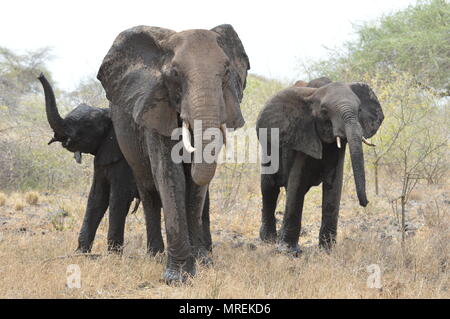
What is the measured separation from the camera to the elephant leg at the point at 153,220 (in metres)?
6.64

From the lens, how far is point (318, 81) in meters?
8.34

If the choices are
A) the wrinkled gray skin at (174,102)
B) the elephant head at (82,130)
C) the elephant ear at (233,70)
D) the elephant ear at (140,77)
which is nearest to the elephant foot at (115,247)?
the wrinkled gray skin at (174,102)

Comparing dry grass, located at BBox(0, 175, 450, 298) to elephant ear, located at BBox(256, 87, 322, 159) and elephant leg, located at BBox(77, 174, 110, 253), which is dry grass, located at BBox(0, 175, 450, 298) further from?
elephant ear, located at BBox(256, 87, 322, 159)

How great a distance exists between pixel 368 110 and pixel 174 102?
3.26 m

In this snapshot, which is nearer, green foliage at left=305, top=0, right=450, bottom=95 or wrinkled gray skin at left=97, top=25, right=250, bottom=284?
wrinkled gray skin at left=97, top=25, right=250, bottom=284

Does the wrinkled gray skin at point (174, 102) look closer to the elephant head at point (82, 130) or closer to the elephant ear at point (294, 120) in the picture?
the elephant head at point (82, 130)

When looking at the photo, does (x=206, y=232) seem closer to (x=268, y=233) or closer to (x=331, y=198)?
(x=331, y=198)

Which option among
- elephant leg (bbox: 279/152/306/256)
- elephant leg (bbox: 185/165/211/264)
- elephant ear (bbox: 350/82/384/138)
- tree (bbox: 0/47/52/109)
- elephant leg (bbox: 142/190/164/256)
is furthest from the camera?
tree (bbox: 0/47/52/109)

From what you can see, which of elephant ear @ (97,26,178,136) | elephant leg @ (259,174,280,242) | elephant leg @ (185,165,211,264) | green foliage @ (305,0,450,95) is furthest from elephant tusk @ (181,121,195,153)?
green foliage @ (305,0,450,95)

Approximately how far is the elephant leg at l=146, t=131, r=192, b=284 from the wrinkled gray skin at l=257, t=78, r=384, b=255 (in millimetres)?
2173

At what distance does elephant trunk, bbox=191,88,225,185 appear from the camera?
4941 millimetres

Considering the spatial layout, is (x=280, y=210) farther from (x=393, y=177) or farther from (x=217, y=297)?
(x=217, y=297)

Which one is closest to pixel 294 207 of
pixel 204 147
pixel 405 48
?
pixel 204 147

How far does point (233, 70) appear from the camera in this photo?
5848 mm
